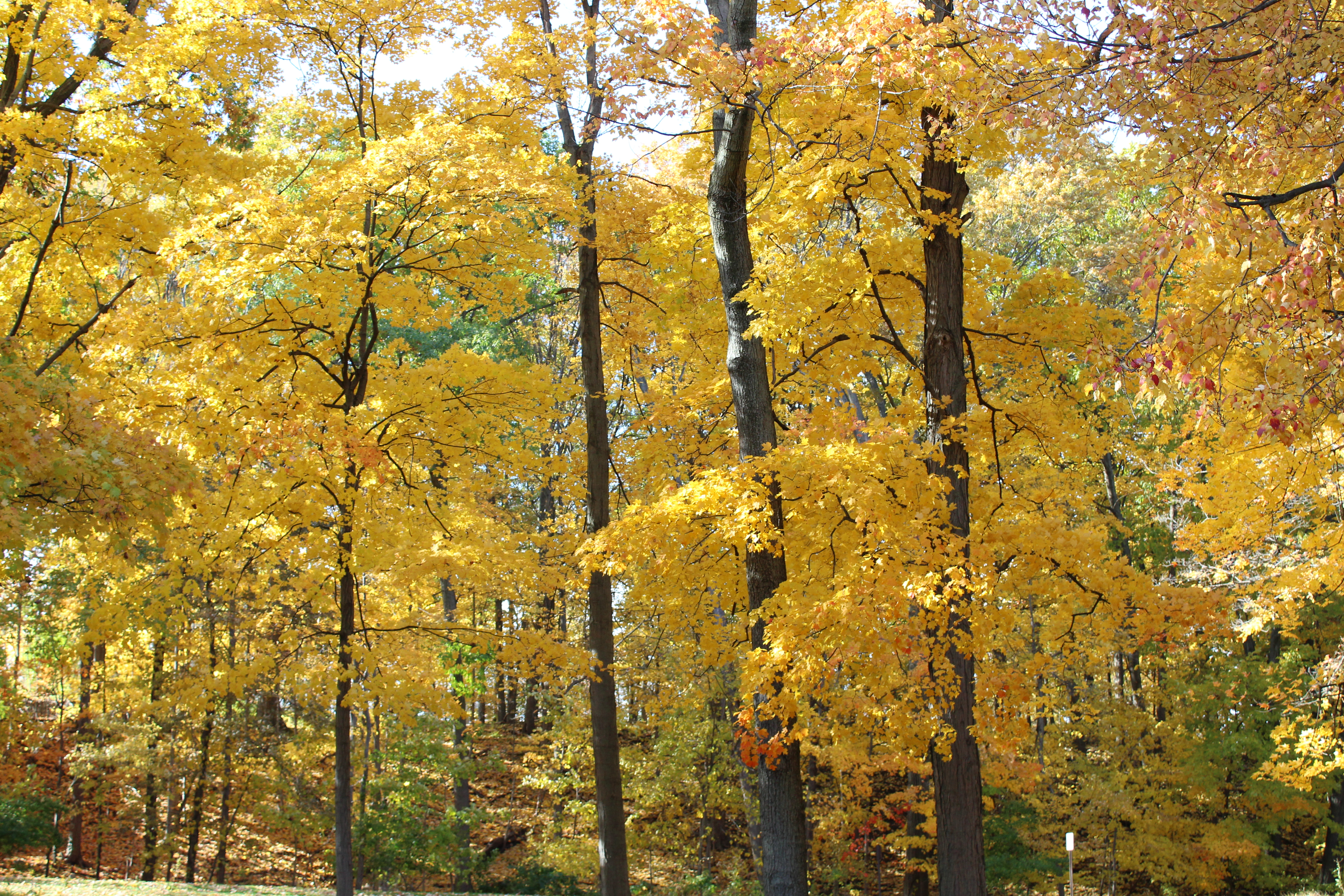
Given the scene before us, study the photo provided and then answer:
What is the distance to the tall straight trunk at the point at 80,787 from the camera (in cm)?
1639

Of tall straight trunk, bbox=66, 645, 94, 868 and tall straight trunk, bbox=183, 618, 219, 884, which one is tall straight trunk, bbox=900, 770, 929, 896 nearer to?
tall straight trunk, bbox=183, 618, 219, 884

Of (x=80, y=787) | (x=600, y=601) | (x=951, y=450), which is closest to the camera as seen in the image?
(x=951, y=450)

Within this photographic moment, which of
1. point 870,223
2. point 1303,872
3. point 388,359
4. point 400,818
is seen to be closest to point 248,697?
point 400,818

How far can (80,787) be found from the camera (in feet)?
53.2

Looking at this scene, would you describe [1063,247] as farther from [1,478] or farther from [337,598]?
[1,478]

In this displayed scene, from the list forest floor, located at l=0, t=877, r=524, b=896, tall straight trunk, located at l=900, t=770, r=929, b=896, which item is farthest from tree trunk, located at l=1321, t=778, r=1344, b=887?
forest floor, located at l=0, t=877, r=524, b=896

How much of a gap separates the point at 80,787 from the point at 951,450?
16599 millimetres

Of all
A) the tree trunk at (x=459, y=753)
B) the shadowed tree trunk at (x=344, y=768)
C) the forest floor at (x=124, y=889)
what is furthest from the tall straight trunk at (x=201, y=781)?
the shadowed tree trunk at (x=344, y=768)

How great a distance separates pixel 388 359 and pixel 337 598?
2.57 m

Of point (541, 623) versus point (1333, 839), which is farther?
point (541, 623)

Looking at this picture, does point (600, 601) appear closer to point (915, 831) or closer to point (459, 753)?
point (915, 831)

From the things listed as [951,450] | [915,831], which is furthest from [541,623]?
[951,450]

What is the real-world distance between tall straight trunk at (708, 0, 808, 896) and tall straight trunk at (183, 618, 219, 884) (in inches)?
367

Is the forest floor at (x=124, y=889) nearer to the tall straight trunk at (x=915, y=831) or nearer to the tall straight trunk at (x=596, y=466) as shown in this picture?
the tall straight trunk at (x=596, y=466)
